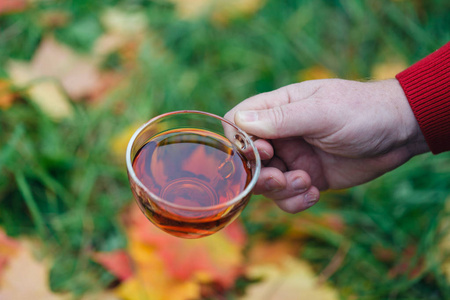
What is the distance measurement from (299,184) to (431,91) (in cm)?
47

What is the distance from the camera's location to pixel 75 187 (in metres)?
1.78

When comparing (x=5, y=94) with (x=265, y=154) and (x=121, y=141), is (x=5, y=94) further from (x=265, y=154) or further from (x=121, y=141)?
(x=265, y=154)

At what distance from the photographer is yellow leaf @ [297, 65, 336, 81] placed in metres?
2.14

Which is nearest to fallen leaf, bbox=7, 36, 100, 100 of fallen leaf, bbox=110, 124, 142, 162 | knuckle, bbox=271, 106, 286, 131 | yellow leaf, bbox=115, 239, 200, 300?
fallen leaf, bbox=110, 124, 142, 162

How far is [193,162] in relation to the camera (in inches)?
44.3

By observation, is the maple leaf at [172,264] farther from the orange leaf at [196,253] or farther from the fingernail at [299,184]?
the fingernail at [299,184]

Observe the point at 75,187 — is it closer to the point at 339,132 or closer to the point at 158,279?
the point at 158,279

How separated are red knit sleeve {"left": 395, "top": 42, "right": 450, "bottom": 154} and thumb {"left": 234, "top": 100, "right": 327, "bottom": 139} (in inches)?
12.6

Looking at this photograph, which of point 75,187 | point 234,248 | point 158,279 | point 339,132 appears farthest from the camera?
point 75,187

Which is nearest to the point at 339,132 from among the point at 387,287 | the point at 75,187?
the point at 387,287

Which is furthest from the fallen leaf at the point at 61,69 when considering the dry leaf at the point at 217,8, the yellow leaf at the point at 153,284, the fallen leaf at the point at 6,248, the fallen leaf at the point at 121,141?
the yellow leaf at the point at 153,284

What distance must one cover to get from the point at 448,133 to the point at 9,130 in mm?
1637

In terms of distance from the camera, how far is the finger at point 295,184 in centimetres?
128

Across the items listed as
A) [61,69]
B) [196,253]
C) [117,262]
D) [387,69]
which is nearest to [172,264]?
[196,253]
